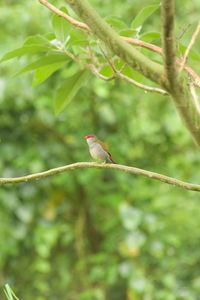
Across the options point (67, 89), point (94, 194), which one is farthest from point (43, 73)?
point (94, 194)

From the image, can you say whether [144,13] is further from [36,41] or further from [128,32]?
[36,41]

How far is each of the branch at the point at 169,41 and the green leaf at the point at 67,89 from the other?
47 cm

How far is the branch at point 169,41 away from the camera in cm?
46

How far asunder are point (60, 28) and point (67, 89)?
0.13m

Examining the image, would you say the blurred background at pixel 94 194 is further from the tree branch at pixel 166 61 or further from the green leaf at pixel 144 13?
the tree branch at pixel 166 61

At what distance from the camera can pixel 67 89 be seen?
952 mm

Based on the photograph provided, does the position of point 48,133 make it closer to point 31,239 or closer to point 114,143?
point 114,143

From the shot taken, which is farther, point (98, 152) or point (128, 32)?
point (98, 152)

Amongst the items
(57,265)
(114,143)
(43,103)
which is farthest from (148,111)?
(57,265)

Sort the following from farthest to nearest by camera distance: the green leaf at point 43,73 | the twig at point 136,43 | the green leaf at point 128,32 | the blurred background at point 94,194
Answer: the blurred background at point 94,194 → the green leaf at point 43,73 → the green leaf at point 128,32 → the twig at point 136,43

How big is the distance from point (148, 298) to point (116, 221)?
0.38m

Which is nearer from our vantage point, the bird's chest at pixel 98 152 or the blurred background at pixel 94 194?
the bird's chest at pixel 98 152

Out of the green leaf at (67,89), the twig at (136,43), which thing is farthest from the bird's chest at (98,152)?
the twig at (136,43)

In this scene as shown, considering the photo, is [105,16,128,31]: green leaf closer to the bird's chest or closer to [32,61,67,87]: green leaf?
[32,61,67,87]: green leaf
